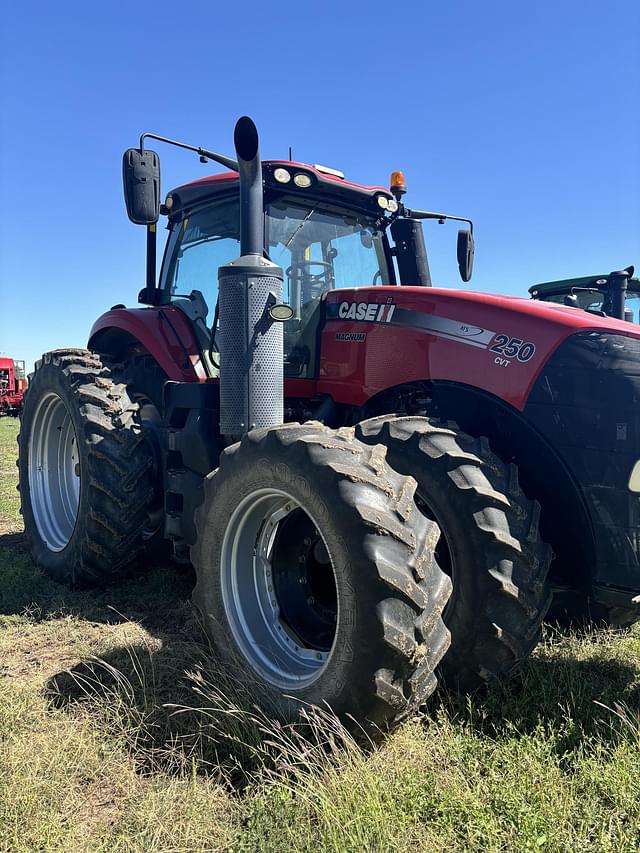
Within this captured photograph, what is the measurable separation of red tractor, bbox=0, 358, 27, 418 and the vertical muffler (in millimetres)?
23477

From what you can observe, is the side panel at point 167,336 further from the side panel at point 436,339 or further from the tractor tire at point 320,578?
the tractor tire at point 320,578

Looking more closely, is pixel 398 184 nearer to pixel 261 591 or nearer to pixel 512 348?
pixel 512 348

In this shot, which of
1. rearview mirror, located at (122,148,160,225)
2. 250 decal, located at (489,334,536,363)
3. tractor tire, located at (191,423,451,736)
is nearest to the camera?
tractor tire, located at (191,423,451,736)

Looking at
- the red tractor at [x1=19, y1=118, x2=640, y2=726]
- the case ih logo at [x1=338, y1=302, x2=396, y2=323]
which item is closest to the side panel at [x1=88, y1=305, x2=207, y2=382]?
the red tractor at [x1=19, y1=118, x2=640, y2=726]

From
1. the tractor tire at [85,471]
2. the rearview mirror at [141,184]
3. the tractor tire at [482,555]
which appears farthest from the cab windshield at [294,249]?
the tractor tire at [482,555]

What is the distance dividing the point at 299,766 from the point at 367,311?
89.0 inches

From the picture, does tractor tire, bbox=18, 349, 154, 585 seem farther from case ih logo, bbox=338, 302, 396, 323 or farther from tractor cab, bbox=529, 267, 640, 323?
tractor cab, bbox=529, 267, 640, 323

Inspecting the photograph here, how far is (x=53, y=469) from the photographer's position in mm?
5043

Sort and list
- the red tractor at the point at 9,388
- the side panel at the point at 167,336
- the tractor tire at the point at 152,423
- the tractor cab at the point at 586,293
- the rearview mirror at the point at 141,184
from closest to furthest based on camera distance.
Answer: the rearview mirror at the point at 141,184 → the side panel at the point at 167,336 → the tractor tire at the point at 152,423 → the tractor cab at the point at 586,293 → the red tractor at the point at 9,388

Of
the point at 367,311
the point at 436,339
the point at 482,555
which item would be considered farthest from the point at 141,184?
the point at 482,555

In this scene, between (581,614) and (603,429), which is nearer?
(603,429)

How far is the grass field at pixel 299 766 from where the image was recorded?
1.91 metres

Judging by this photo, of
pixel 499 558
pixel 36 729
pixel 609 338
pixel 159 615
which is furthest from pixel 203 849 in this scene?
pixel 609 338

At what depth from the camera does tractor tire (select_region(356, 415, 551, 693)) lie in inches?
100
